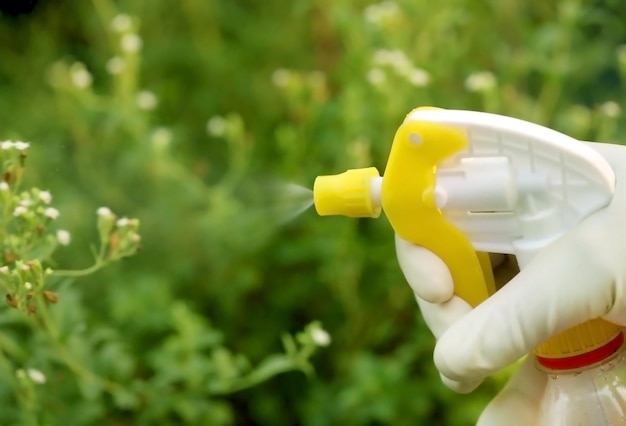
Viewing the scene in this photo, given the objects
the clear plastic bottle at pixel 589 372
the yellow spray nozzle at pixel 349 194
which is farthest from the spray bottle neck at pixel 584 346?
the yellow spray nozzle at pixel 349 194

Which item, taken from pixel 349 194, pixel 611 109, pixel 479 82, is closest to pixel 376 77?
pixel 479 82

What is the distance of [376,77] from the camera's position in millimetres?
769

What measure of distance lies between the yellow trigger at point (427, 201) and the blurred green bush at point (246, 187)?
172 mm

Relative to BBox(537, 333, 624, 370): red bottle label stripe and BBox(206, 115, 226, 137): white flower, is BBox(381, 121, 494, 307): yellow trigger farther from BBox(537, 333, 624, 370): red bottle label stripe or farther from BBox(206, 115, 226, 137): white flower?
BBox(206, 115, 226, 137): white flower

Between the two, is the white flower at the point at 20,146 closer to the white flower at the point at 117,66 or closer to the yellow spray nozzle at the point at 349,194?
the yellow spray nozzle at the point at 349,194

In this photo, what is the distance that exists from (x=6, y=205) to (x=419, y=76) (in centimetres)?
40

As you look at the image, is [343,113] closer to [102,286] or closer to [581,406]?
[102,286]

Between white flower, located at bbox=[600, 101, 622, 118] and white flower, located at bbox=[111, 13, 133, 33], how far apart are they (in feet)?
1.41

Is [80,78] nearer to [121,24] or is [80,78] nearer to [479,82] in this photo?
[121,24]

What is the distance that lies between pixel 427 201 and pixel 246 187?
41 cm

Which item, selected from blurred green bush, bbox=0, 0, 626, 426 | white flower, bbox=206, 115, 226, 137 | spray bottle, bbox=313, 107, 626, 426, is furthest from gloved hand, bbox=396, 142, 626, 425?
white flower, bbox=206, 115, 226, 137

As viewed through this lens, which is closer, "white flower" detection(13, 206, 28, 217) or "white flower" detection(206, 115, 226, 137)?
"white flower" detection(13, 206, 28, 217)

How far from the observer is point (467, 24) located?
90 cm

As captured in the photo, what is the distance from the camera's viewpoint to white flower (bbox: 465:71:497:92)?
2.39 ft
